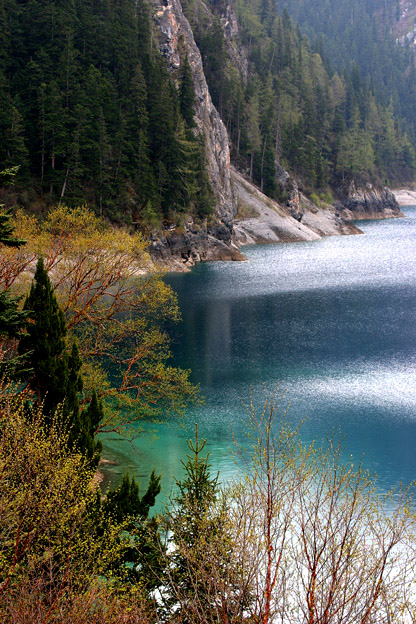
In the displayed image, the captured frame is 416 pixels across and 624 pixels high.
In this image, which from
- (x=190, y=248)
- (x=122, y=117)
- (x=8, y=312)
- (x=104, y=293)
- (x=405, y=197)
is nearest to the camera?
(x=8, y=312)

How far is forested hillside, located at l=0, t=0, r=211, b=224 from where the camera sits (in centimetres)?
7100

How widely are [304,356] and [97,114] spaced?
50817mm

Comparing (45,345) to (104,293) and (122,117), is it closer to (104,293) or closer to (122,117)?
(104,293)

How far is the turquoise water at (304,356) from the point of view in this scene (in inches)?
1112

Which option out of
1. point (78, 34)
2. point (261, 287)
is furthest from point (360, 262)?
point (78, 34)

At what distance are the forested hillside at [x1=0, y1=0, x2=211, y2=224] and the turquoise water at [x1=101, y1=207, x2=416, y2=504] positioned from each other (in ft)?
49.8

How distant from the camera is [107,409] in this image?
30125mm

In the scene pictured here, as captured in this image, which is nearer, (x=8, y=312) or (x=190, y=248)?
(x=8, y=312)

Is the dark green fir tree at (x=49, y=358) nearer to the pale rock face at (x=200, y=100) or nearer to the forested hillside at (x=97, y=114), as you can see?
the forested hillside at (x=97, y=114)

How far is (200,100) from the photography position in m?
Result: 105

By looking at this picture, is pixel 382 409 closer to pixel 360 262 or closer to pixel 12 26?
pixel 360 262

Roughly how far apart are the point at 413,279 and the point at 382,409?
1628 inches

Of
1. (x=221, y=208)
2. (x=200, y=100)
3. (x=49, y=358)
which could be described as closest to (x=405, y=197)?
(x=200, y=100)

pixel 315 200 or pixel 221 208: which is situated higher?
pixel 315 200
